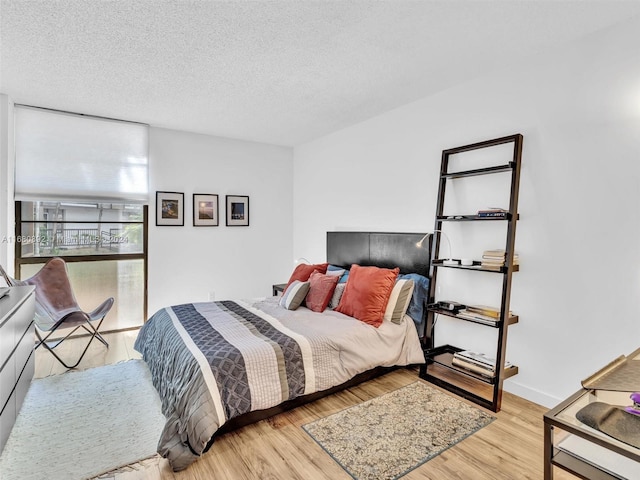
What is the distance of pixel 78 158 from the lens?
4.00m

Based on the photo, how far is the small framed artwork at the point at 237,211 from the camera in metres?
5.08

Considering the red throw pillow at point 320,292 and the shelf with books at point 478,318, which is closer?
the shelf with books at point 478,318

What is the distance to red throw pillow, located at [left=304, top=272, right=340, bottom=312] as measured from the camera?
3367mm

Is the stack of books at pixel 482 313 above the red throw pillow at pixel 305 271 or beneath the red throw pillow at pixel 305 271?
beneath

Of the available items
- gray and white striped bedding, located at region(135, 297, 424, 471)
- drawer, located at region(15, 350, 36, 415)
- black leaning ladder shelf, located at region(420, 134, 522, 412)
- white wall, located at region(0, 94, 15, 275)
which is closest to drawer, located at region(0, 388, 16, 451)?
drawer, located at region(15, 350, 36, 415)

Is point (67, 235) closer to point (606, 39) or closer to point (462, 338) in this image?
point (462, 338)

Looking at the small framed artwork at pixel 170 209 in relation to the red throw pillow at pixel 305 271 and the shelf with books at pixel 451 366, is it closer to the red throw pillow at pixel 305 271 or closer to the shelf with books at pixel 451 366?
the red throw pillow at pixel 305 271

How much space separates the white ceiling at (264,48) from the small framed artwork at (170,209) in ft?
3.88

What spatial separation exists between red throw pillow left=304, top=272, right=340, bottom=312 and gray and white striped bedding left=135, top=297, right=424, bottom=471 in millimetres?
118

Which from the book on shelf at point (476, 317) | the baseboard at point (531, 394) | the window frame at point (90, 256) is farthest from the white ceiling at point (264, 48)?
the baseboard at point (531, 394)

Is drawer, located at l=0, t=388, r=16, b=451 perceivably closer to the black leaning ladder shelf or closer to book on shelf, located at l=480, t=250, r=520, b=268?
the black leaning ladder shelf

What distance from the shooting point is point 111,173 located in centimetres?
420

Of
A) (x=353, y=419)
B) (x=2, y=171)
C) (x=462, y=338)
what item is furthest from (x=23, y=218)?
(x=462, y=338)

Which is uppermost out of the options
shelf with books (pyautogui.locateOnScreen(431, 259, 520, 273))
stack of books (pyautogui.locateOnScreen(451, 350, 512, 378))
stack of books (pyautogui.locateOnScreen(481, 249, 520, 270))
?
stack of books (pyautogui.locateOnScreen(481, 249, 520, 270))
